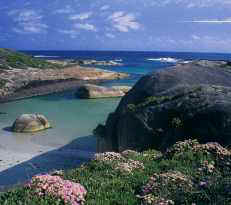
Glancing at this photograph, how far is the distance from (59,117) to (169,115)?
1700 cm

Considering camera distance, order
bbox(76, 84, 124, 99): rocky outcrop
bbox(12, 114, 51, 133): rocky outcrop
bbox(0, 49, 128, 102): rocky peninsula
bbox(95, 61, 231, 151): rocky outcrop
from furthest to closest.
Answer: bbox(0, 49, 128, 102): rocky peninsula, bbox(76, 84, 124, 99): rocky outcrop, bbox(12, 114, 51, 133): rocky outcrop, bbox(95, 61, 231, 151): rocky outcrop

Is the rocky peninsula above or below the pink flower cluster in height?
below

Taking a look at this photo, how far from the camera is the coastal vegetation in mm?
6984

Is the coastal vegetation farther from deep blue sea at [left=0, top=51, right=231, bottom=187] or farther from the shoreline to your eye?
the shoreline

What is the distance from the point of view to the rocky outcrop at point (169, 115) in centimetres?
1266

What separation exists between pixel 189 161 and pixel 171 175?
1.65 meters

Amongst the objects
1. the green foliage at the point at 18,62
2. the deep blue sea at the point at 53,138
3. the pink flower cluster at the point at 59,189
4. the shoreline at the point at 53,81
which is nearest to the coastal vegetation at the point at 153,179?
the pink flower cluster at the point at 59,189

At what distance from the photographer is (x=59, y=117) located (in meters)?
30.2

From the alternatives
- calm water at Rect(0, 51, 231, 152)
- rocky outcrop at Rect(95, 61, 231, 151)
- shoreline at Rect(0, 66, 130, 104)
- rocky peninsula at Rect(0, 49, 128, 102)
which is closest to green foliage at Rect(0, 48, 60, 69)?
rocky peninsula at Rect(0, 49, 128, 102)

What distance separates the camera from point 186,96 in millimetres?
14297

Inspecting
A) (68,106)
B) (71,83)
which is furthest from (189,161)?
(71,83)

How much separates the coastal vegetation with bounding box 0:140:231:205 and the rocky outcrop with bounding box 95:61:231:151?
2.24 meters

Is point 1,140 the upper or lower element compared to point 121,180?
lower

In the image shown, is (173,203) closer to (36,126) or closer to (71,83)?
(36,126)
